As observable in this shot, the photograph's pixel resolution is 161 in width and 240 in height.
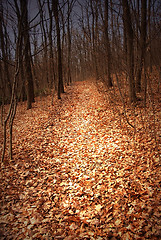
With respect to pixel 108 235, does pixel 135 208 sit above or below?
above

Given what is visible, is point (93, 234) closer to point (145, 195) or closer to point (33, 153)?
point (145, 195)

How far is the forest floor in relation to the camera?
8.55 ft

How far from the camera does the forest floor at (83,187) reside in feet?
8.55

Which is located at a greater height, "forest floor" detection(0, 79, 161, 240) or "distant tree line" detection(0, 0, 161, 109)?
"distant tree line" detection(0, 0, 161, 109)

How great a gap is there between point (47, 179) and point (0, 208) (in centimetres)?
127

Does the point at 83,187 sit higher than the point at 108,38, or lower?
lower

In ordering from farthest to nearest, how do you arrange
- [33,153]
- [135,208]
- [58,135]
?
[58,135]
[33,153]
[135,208]

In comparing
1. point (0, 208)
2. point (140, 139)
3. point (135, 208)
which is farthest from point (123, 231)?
point (140, 139)

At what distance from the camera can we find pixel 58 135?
6535mm

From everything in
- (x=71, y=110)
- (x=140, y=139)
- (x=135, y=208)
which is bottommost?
(x=135, y=208)

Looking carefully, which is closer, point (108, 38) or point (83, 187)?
point (83, 187)

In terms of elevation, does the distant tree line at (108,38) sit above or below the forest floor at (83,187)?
above

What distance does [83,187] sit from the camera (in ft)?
11.9

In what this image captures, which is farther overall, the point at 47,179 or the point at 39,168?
the point at 39,168
